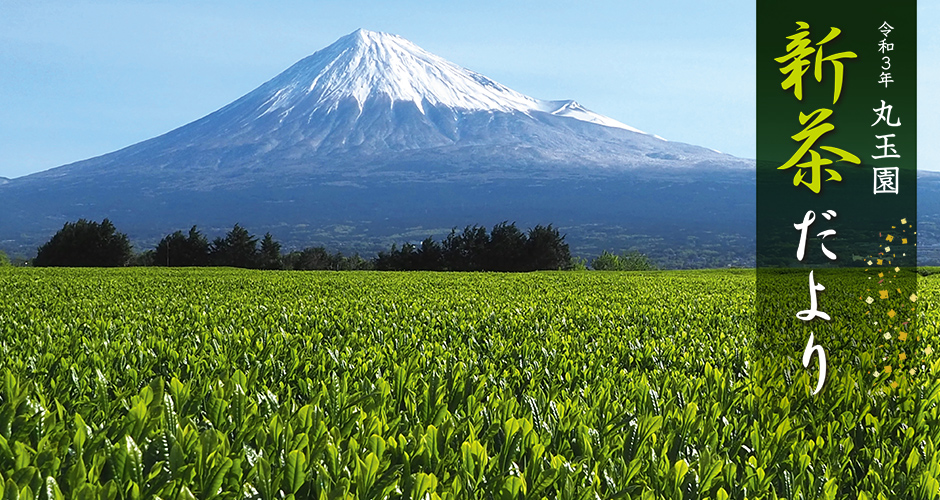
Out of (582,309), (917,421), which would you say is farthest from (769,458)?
(582,309)

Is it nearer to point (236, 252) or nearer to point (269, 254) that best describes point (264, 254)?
point (269, 254)

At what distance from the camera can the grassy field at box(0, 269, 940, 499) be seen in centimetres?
195

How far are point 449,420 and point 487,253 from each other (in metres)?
44.8

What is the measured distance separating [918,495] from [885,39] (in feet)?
8.48

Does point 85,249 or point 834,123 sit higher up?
point 834,123

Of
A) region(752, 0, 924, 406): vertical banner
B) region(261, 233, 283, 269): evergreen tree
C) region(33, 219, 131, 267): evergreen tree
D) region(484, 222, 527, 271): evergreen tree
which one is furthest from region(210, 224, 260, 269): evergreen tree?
region(752, 0, 924, 406): vertical banner

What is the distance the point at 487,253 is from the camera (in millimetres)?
47156

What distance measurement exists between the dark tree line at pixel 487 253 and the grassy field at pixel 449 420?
4082 cm

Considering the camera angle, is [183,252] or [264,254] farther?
[264,254]

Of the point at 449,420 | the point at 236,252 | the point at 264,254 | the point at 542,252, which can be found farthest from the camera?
the point at 264,254

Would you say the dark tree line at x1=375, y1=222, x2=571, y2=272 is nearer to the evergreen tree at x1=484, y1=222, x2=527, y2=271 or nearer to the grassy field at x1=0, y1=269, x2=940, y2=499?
the evergreen tree at x1=484, y1=222, x2=527, y2=271

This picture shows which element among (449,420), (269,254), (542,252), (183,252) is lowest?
(542,252)

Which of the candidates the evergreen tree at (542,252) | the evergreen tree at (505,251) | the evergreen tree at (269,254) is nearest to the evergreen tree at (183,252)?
the evergreen tree at (269,254)

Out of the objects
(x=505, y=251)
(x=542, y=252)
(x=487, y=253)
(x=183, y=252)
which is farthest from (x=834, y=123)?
(x=183, y=252)
